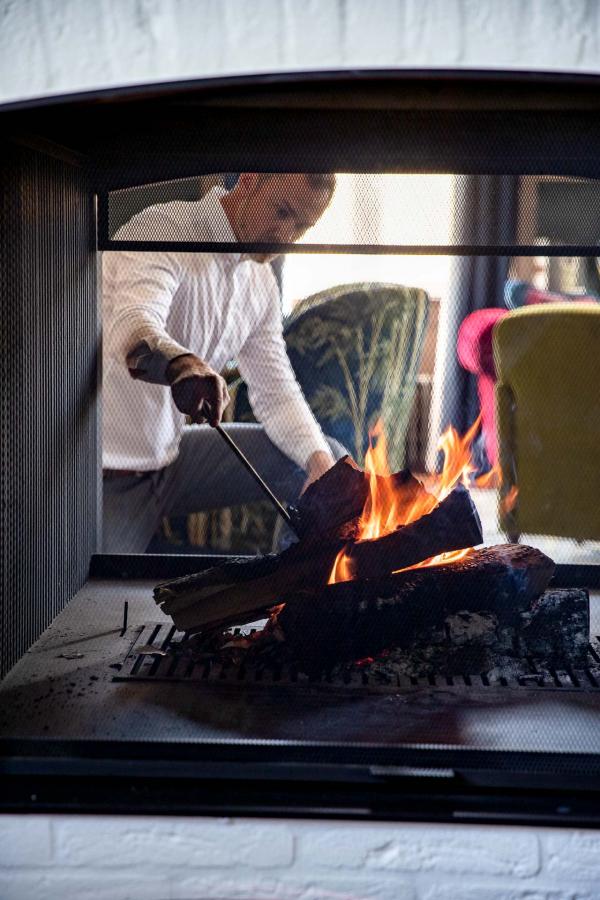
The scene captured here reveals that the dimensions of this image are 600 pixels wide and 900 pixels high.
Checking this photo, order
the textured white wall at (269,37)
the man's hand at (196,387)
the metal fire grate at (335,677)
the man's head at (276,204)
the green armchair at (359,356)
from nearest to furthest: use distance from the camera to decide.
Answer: the textured white wall at (269,37)
the metal fire grate at (335,677)
the man's head at (276,204)
the man's hand at (196,387)
the green armchair at (359,356)

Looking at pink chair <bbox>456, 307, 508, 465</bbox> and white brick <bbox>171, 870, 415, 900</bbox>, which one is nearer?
white brick <bbox>171, 870, 415, 900</bbox>

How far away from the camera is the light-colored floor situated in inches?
71.2

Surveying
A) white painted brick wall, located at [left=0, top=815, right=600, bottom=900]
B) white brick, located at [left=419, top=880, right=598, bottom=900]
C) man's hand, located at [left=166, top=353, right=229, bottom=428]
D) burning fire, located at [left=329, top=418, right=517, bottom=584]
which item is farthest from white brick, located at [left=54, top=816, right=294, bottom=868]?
man's hand, located at [left=166, top=353, right=229, bottom=428]

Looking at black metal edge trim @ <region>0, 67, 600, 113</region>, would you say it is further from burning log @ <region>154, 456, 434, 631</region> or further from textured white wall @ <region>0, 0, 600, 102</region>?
burning log @ <region>154, 456, 434, 631</region>

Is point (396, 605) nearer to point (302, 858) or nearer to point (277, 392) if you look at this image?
point (302, 858)

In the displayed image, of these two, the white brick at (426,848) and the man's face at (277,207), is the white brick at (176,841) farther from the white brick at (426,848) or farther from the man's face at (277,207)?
the man's face at (277,207)

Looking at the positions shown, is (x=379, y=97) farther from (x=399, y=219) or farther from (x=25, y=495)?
(x=25, y=495)

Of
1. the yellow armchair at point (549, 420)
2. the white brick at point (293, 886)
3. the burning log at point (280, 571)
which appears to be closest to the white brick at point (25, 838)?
the white brick at point (293, 886)

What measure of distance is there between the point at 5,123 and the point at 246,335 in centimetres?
65

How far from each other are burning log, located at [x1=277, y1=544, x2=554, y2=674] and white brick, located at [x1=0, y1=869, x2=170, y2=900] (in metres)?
0.36

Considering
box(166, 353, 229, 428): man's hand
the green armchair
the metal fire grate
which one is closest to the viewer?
the metal fire grate

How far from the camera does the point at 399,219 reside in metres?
1.50

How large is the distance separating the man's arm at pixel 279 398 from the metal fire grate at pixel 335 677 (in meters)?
0.47

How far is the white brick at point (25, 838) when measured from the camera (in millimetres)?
1168
